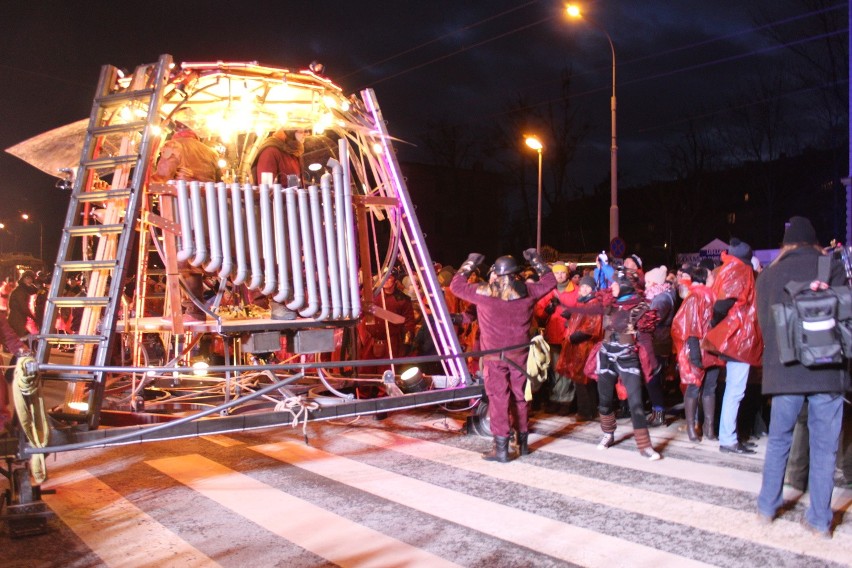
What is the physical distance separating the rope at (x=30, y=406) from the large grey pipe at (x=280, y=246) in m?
1.99

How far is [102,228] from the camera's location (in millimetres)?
5793

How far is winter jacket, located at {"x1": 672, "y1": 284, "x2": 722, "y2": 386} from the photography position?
745 centimetres

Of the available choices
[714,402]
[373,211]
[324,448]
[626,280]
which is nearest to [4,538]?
[324,448]

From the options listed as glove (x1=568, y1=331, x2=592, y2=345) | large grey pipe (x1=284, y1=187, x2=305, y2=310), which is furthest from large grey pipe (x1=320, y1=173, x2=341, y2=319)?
glove (x1=568, y1=331, x2=592, y2=345)

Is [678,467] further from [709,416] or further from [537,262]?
[537,262]

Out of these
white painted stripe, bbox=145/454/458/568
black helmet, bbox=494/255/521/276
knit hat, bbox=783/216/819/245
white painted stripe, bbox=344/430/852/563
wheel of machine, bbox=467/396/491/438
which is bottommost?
white painted stripe, bbox=145/454/458/568

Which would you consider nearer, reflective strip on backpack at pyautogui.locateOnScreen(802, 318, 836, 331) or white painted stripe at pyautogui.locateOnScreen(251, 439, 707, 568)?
white painted stripe at pyautogui.locateOnScreen(251, 439, 707, 568)

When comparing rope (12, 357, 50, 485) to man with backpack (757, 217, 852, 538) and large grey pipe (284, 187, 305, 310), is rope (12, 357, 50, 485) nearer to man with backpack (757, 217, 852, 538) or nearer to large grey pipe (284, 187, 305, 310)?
large grey pipe (284, 187, 305, 310)

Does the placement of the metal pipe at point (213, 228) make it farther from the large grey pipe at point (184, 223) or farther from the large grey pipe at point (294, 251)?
the large grey pipe at point (294, 251)

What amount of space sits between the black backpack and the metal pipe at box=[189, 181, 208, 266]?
4.52 metres

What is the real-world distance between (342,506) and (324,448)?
2103mm

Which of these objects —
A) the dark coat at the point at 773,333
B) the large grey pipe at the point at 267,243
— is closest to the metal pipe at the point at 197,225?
the large grey pipe at the point at 267,243

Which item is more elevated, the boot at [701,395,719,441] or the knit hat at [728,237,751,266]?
the knit hat at [728,237,751,266]

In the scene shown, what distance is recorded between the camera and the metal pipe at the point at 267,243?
6.01 metres
